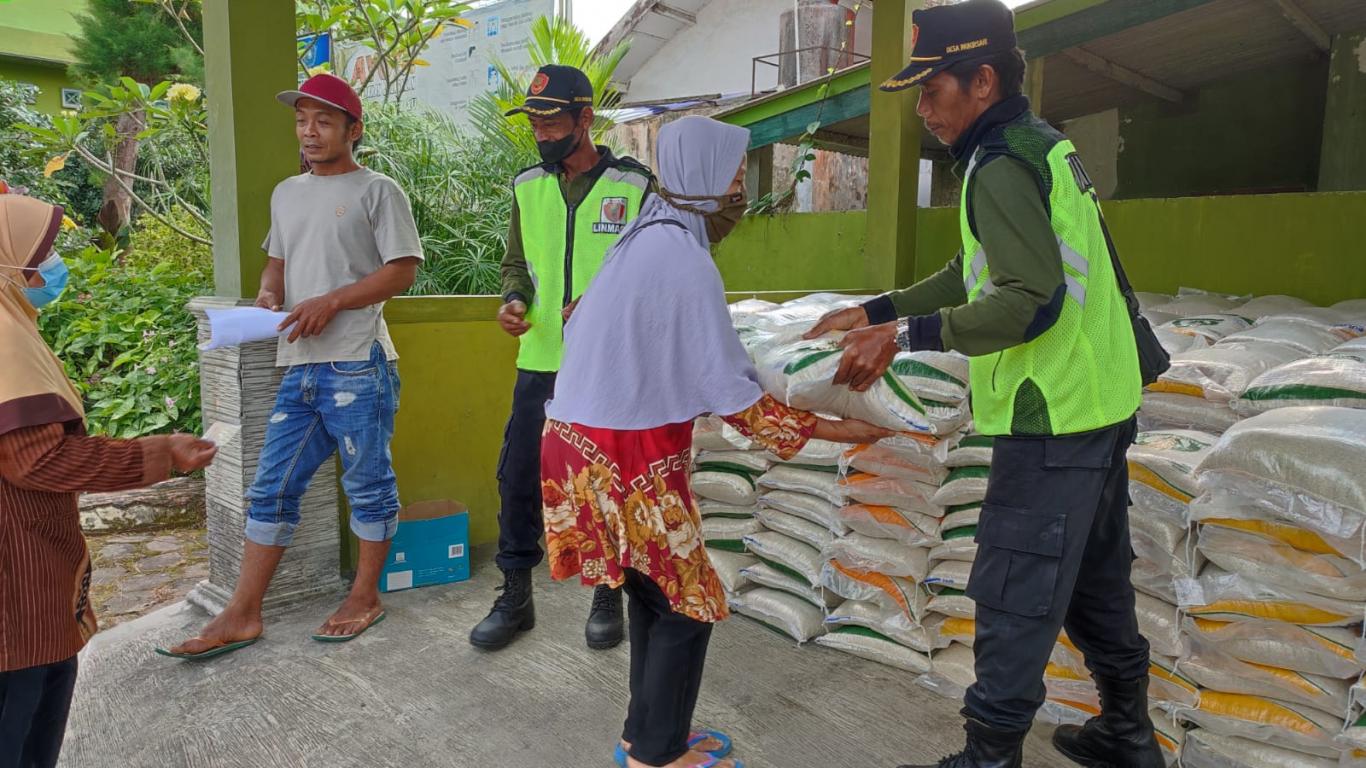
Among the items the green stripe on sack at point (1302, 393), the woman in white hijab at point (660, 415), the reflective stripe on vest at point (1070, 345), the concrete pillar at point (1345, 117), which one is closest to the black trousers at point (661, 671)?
the woman in white hijab at point (660, 415)

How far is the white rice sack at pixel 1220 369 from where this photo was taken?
8.73 feet

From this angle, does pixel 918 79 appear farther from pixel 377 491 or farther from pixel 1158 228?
pixel 1158 228

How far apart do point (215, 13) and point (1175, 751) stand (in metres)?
3.94

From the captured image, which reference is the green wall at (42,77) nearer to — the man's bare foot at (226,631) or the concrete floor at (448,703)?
the man's bare foot at (226,631)

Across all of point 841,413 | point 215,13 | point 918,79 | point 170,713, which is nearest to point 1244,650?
point 841,413

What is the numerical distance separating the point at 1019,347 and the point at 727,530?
173cm

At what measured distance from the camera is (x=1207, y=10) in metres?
5.64

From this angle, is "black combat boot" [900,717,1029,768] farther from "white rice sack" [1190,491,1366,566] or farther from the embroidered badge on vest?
the embroidered badge on vest

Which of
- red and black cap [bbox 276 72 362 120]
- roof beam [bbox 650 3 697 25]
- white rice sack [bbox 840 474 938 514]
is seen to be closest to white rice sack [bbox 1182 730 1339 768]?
white rice sack [bbox 840 474 938 514]

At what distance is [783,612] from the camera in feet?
10.4

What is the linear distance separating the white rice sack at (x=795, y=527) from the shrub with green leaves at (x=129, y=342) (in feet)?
13.6

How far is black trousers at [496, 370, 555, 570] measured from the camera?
3057 millimetres

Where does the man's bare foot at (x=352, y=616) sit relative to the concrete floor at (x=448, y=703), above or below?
above

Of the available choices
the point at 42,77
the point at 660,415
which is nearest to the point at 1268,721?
the point at 660,415
